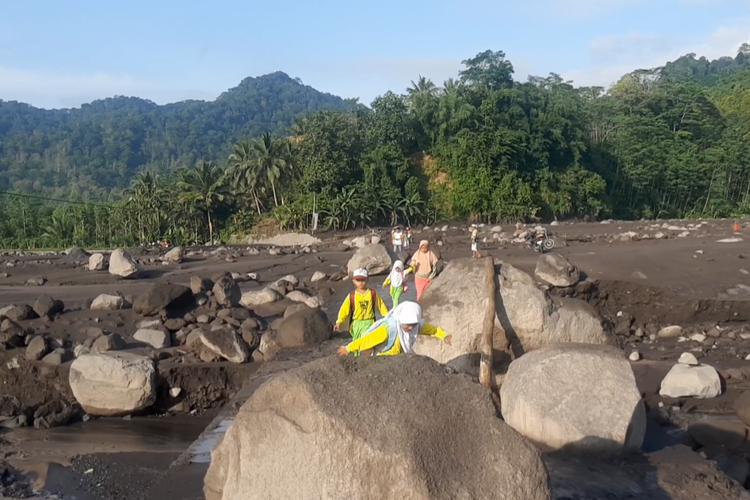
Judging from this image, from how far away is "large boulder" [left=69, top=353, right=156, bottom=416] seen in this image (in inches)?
476

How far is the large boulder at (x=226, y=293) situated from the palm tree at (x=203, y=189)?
104 ft

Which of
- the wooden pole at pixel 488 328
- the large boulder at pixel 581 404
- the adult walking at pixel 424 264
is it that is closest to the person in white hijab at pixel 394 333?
the large boulder at pixel 581 404

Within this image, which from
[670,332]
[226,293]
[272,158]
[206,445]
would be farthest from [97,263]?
[272,158]

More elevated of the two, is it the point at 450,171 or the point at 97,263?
the point at 450,171

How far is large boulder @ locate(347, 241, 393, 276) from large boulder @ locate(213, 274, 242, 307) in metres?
4.34

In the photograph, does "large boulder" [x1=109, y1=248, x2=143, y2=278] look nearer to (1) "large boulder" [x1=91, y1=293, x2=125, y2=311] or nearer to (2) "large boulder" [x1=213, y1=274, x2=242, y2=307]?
(1) "large boulder" [x1=91, y1=293, x2=125, y2=311]

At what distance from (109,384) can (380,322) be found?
693 centimetres

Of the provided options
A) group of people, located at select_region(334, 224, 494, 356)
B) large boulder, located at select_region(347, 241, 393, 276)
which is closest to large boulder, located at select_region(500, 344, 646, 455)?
group of people, located at select_region(334, 224, 494, 356)

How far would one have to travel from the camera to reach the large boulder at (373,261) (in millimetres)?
20688

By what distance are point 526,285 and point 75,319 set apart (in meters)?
10.6

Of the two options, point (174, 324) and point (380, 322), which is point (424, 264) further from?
point (380, 322)

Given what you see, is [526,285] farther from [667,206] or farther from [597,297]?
[667,206]

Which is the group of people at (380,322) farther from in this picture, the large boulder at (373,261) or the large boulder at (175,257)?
the large boulder at (175,257)

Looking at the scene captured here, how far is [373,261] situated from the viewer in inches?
817
